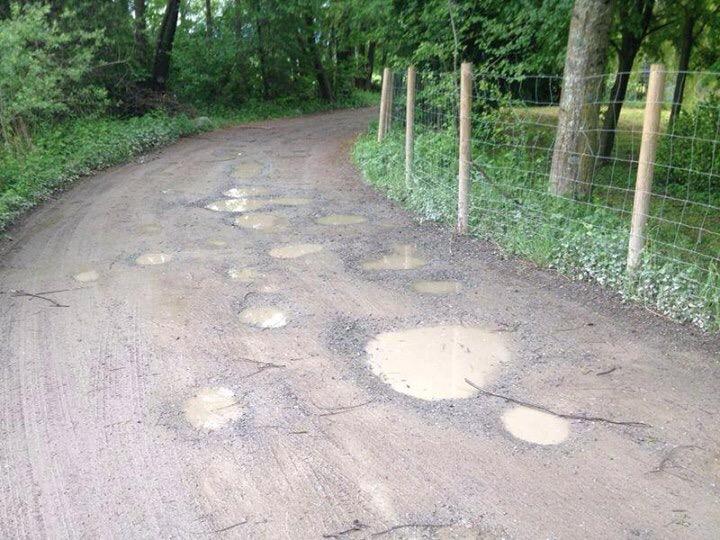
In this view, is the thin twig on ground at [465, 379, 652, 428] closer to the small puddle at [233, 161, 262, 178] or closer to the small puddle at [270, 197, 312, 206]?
the small puddle at [270, 197, 312, 206]

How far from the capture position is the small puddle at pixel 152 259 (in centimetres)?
632

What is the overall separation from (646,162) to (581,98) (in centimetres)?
175

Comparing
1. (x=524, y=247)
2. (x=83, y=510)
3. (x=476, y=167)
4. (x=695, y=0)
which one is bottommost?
(x=83, y=510)

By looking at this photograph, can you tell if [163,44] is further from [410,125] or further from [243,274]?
[243,274]

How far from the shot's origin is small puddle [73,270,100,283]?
5.89 metres

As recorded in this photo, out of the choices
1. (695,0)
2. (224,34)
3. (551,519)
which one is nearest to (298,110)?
(224,34)

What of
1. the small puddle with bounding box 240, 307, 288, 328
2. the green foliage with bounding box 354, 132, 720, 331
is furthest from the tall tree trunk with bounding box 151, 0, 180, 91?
the small puddle with bounding box 240, 307, 288, 328

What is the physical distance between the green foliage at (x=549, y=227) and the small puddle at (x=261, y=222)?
5.64ft

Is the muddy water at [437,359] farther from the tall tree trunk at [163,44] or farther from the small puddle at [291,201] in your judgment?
the tall tree trunk at [163,44]

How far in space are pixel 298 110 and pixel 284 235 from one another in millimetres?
16643

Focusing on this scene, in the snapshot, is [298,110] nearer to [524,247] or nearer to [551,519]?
[524,247]

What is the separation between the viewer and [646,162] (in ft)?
15.7

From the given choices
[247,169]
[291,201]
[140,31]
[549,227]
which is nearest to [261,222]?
[291,201]

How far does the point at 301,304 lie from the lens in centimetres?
525
